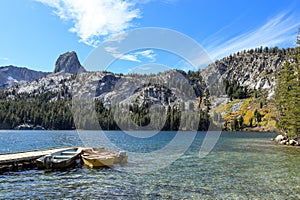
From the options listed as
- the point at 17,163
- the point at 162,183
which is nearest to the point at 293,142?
the point at 162,183

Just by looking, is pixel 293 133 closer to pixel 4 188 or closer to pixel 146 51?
pixel 146 51

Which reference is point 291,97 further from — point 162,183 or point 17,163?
point 17,163

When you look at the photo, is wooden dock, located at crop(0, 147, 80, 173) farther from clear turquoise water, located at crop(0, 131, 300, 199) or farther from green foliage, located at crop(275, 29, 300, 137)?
green foliage, located at crop(275, 29, 300, 137)

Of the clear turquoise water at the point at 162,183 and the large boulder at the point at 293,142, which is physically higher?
the large boulder at the point at 293,142

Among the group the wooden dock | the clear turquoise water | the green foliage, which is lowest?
the clear turquoise water

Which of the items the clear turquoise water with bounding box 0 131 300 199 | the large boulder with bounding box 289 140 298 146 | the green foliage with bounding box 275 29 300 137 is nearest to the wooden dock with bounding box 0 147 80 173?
the clear turquoise water with bounding box 0 131 300 199

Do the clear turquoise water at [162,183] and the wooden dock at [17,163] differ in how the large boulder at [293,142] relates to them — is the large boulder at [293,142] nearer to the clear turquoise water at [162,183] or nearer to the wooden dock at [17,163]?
the clear turquoise water at [162,183]

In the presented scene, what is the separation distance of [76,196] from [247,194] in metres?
11.5

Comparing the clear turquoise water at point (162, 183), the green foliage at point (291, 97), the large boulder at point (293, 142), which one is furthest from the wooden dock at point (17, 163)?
the large boulder at point (293, 142)

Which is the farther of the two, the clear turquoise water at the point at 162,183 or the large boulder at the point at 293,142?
the large boulder at the point at 293,142

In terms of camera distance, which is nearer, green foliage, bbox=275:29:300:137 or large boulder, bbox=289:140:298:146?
green foliage, bbox=275:29:300:137

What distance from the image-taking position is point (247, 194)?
16953mm

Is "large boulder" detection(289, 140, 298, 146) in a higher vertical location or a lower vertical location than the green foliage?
lower

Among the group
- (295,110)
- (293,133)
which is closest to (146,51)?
(295,110)
